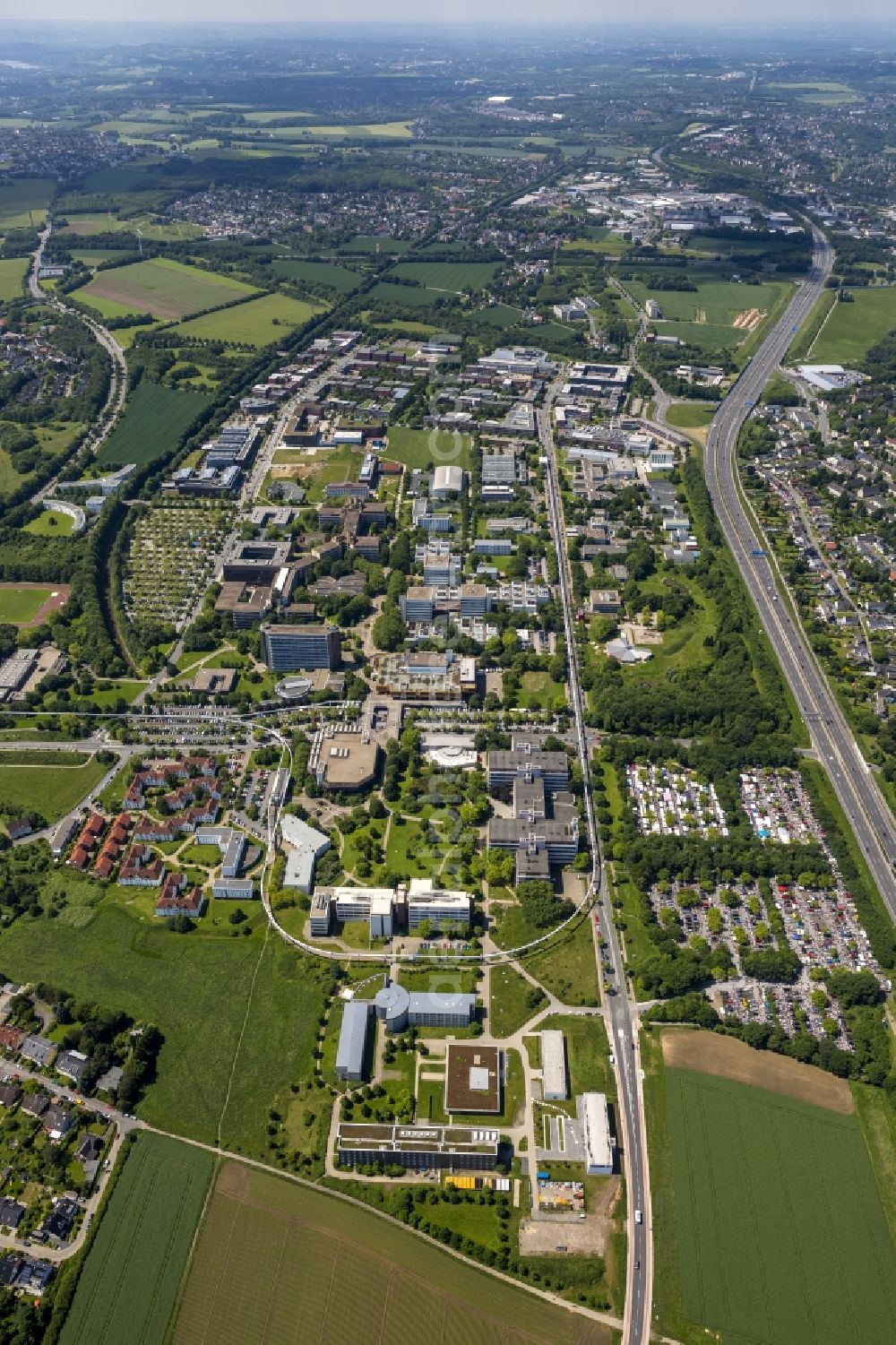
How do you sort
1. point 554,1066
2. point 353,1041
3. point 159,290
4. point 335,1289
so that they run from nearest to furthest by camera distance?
point 335,1289 < point 554,1066 < point 353,1041 < point 159,290

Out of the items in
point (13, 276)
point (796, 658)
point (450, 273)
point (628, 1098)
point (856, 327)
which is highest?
point (450, 273)

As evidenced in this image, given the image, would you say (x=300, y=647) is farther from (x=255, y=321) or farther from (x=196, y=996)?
(x=255, y=321)

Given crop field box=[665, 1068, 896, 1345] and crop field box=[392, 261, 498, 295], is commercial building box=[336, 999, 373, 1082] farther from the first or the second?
crop field box=[392, 261, 498, 295]

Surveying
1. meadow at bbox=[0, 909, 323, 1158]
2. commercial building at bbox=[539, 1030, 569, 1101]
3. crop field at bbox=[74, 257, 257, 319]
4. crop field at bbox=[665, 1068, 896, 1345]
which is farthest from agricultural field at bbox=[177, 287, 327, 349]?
crop field at bbox=[665, 1068, 896, 1345]

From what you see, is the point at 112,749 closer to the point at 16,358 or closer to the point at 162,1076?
the point at 162,1076

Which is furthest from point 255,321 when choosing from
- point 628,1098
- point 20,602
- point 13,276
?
point 628,1098

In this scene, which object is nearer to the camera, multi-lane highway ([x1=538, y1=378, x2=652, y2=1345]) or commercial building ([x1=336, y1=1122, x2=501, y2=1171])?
→ multi-lane highway ([x1=538, y1=378, x2=652, y2=1345])

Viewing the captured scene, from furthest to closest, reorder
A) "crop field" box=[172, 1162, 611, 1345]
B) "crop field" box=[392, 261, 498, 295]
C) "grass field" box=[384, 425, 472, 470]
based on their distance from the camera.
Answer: "crop field" box=[392, 261, 498, 295] → "grass field" box=[384, 425, 472, 470] → "crop field" box=[172, 1162, 611, 1345]
